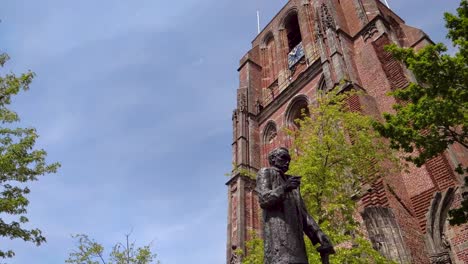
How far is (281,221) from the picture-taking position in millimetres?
3746

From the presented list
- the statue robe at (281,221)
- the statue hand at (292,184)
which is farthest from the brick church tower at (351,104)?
the statue hand at (292,184)

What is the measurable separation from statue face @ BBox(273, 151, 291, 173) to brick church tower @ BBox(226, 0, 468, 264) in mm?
5912

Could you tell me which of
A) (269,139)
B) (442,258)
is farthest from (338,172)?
(269,139)

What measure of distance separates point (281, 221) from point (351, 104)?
1093 cm

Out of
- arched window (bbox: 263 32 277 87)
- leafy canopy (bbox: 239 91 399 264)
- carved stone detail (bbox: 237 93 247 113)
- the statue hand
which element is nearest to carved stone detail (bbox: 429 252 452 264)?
leafy canopy (bbox: 239 91 399 264)

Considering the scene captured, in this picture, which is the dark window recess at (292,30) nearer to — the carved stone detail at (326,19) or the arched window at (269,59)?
the arched window at (269,59)

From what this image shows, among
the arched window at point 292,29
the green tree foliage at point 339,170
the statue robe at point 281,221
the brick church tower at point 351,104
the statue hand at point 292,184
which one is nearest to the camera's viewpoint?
the statue robe at point 281,221

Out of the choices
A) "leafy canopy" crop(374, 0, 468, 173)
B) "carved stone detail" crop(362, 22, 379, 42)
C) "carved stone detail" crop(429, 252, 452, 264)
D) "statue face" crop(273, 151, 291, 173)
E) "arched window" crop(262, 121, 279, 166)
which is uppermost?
"carved stone detail" crop(362, 22, 379, 42)

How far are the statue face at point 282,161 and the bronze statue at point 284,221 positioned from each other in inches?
0.5

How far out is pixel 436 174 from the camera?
11312mm

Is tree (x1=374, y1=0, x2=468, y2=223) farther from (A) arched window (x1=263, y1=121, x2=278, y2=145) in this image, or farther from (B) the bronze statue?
(A) arched window (x1=263, y1=121, x2=278, y2=145)

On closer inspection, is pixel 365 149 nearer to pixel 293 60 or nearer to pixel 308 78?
pixel 308 78

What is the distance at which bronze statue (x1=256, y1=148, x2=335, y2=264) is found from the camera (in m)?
3.57

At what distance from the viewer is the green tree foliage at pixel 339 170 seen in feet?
28.6
